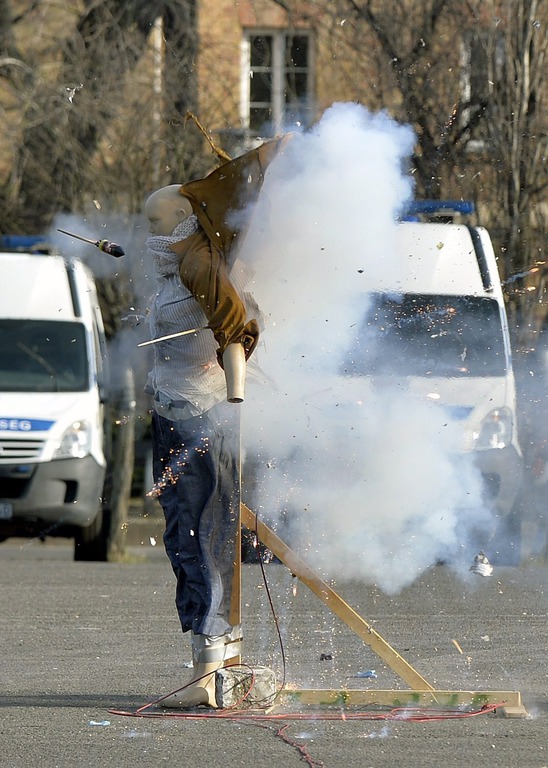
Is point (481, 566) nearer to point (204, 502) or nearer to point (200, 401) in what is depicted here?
point (204, 502)

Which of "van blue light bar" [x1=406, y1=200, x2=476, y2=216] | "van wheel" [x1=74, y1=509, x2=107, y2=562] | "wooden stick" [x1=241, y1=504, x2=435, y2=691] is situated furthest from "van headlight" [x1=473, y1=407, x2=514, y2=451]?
"van wheel" [x1=74, y1=509, x2=107, y2=562]

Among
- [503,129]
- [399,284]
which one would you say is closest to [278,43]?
[503,129]

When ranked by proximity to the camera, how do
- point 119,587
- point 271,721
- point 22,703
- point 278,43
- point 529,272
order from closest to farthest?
point 271,721, point 22,703, point 529,272, point 119,587, point 278,43

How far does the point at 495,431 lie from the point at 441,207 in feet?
5.07

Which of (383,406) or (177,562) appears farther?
(383,406)

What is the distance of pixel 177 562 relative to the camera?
6.04 m

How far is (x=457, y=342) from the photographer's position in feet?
29.5

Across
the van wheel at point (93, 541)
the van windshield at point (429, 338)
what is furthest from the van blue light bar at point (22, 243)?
the van windshield at point (429, 338)

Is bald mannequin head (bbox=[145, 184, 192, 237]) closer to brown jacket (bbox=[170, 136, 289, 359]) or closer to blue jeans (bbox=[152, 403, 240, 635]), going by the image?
brown jacket (bbox=[170, 136, 289, 359])

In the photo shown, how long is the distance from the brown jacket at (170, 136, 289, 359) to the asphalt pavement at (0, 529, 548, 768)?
1345 millimetres

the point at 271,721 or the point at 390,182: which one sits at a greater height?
the point at 390,182

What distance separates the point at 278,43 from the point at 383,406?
971 cm

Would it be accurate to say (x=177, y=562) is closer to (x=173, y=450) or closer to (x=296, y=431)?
(x=173, y=450)

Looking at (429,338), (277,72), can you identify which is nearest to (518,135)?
(277,72)
